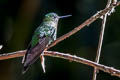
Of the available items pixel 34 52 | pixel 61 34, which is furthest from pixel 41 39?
pixel 61 34

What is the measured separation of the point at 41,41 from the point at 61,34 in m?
2.98

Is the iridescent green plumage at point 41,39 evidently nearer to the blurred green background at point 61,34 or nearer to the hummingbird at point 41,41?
the hummingbird at point 41,41

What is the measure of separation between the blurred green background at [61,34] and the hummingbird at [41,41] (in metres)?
2.41

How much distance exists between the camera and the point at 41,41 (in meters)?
2.43

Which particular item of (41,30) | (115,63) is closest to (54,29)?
(41,30)

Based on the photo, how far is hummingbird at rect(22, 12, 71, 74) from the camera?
204 cm

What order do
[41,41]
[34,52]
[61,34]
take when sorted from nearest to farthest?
[34,52]
[41,41]
[61,34]

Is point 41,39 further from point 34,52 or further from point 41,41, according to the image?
point 34,52

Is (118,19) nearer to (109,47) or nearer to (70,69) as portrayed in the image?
(109,47)

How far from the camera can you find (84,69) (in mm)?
5512

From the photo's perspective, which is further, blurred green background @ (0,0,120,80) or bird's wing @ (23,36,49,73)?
blurred green background @ (0,0,120,80)

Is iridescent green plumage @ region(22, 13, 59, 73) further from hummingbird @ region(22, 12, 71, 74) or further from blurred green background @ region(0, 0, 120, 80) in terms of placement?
blurred green background @ region(0, 0, 120, 80)

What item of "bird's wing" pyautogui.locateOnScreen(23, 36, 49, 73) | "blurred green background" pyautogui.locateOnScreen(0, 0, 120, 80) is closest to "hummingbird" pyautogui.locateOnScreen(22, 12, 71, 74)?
"bird's wing" pyautogui.locateOnScreen(23, 36, 49, 73)

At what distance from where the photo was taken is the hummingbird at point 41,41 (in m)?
2.04
